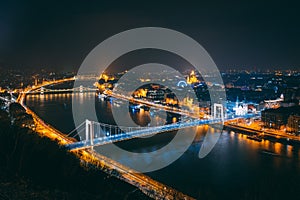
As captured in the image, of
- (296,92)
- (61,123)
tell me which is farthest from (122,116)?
(296,92)

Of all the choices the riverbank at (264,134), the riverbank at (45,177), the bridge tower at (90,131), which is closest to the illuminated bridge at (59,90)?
the bridge tower at (90,131)

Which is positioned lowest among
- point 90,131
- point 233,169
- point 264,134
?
point 233,169

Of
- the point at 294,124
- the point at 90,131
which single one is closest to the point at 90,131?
the point at 90,131

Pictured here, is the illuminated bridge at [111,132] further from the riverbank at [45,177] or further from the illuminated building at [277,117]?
the riverbank at [45,177]

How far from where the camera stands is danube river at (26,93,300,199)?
307cm

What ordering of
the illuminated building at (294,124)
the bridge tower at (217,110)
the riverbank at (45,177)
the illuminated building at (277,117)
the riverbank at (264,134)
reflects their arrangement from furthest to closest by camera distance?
1. the bridge tower at (217,110)
2. the illuminated building at (277,117)
3. the illuminated building at (294,124)
4. the riverbank at (264,134)
5. the riverbank at (45,177)

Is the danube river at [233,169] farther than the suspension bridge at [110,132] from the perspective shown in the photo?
No

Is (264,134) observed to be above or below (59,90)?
below

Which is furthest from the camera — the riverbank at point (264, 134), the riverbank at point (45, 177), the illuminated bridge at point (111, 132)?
the riverbank at point (264, 134)

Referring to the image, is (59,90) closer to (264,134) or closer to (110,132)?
(110,132)

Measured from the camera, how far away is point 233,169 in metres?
3.66

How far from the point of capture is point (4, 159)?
2.33m

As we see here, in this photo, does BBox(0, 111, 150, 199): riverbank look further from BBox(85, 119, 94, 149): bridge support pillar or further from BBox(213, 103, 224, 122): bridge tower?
BBox(213, 103, 224, 122): bridge tower

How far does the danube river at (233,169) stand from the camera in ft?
10.1
